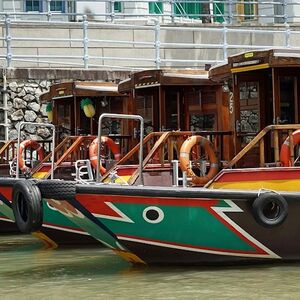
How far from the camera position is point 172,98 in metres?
14.2

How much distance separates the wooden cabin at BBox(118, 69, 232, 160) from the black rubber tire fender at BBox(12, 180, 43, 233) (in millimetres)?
3372

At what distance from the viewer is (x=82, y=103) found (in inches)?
644

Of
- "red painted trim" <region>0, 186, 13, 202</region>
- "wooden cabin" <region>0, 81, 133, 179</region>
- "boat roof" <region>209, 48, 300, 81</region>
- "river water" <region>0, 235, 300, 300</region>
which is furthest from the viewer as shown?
"wooden cabin" <region>0, 81, 133, 179</region>

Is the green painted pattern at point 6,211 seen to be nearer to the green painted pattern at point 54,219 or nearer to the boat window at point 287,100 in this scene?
the green painted pattern at point 54,219

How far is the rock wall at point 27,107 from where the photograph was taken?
19031 mm

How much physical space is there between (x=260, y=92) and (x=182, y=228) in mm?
2224

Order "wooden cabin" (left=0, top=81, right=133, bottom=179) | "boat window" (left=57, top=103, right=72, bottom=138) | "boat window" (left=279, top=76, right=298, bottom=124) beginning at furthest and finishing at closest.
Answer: "boat window" (left=57, top=103, right=72, bottom=138) → "wooden cabin" (left=0, top=81, right=133, bottom=179) → "boat window" (left=279, top=76, right=298, bottom=124)

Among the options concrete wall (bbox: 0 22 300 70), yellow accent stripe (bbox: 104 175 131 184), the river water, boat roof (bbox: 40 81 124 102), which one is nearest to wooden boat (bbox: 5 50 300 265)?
the river water

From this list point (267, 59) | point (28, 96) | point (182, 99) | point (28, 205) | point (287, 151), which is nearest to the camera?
point (28, 205)

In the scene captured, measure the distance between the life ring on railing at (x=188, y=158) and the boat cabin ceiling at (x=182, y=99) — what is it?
5.19 ft

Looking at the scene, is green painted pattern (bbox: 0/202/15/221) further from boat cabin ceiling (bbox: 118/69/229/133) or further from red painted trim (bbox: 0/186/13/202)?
boat cabin ceiling (bbox: 118/69/229/133)

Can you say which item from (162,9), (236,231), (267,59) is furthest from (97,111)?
(162,9)

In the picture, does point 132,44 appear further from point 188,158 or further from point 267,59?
point 267,59

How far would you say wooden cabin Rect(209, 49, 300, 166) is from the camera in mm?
11789
